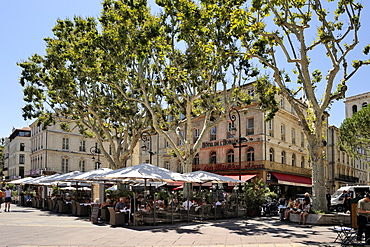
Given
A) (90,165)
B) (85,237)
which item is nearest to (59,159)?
(90,165)

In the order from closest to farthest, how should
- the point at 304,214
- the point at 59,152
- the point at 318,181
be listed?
the point at 304,214, the point at 318,181, the point at 59,152

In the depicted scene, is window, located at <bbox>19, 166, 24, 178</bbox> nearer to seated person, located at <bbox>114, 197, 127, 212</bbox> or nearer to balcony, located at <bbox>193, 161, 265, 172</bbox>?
balcony, located at <bbox>193, 161, 265, 172</bbox>

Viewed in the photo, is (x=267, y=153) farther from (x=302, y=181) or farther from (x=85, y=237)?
(x=85, y=237)

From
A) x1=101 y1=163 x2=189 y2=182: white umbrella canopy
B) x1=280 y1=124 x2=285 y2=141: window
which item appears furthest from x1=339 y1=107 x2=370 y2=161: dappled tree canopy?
x1=101 y1=163 x2=189 y2=182: white umbrella canopy

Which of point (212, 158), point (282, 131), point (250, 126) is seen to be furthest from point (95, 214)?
point (282, 131)

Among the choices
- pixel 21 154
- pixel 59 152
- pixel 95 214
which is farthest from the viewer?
pixel 21 154

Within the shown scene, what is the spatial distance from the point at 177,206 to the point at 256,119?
2015 cm

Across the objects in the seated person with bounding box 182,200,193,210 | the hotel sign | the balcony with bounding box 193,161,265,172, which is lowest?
the seated person with bounding box 182,200,193,210

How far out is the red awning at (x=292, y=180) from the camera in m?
34.5

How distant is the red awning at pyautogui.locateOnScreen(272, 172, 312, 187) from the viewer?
1359 inches

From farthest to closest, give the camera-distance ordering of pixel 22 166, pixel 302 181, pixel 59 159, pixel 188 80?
pixel 22 166 → pixel 59 159 → pixel 302 181 → pixel 188 80

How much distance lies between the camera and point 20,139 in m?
71.0

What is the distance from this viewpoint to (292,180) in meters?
36.0

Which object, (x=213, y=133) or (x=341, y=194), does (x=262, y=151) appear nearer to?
(x=213, y=133)
